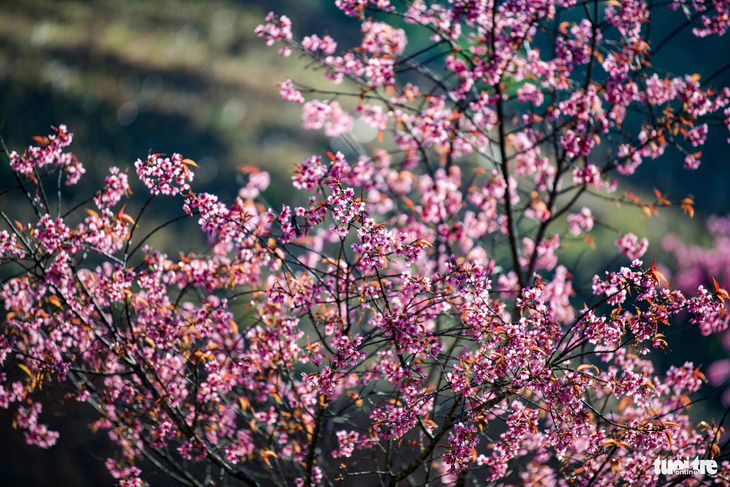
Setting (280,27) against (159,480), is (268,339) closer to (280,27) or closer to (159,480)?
(280,27)

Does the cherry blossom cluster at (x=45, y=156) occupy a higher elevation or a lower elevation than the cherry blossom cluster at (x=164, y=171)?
higher

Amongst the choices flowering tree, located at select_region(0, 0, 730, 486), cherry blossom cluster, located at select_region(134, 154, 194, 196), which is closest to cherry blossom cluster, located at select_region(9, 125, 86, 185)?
flowering tree, located at select_region(0, 0, 730, 486)

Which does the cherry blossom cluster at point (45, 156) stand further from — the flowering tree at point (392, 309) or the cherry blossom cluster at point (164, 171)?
the cherry blossom cluster at point (164, 171)

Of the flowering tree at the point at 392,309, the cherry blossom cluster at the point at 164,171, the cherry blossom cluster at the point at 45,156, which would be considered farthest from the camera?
the cherry blossom cluster at the point at 45,156

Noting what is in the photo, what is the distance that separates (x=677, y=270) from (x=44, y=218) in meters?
13.7

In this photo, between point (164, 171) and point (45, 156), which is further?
point (45, 156)

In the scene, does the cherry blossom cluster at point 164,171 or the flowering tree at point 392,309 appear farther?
the cherry blossom cluster at point 164,171

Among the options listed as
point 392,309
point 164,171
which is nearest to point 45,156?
point 164,171

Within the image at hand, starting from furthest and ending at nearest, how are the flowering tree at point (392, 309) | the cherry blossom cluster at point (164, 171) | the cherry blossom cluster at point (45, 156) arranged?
the cherry blossom cluster at point (45, 156)
the cherry blossom cluster at point (164, 171)
the flowering tree at point (392, 309)

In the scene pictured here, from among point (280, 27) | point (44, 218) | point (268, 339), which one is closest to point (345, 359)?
point (268, 339)

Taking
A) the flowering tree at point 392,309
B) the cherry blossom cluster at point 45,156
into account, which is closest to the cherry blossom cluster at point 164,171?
the flowering tree at point 392,309

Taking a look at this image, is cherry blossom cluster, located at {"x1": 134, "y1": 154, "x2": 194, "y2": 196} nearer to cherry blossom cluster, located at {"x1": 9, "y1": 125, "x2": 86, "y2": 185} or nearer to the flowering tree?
the flowering tree

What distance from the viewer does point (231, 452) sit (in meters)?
3.96

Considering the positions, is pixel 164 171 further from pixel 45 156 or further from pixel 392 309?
pixel 392 309
